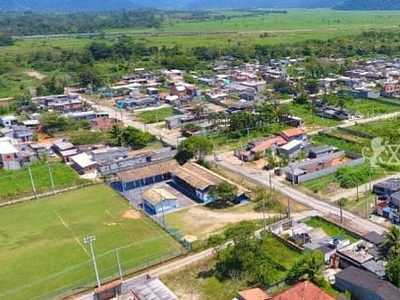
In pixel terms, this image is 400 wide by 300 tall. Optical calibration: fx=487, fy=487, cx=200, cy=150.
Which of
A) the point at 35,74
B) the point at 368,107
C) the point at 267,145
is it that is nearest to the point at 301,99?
the point at 368,107

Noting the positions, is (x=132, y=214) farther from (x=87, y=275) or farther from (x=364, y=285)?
(x=364, y=285)

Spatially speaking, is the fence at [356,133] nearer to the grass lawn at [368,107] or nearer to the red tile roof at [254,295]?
the grass lawn at [368,107]

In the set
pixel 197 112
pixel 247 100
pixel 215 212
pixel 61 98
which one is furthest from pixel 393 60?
pixel 215 212

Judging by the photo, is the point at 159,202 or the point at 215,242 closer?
the point at 215,242

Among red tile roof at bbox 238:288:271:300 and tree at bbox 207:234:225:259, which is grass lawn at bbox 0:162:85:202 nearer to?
tree at bbox 207:234:225:259

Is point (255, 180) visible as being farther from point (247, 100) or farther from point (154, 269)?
point (247, 100)

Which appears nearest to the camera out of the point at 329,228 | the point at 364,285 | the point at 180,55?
the point at 364,285

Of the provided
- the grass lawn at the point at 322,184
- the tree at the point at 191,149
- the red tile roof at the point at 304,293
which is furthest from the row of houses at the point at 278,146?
the red tile roof at the point at 304,293
